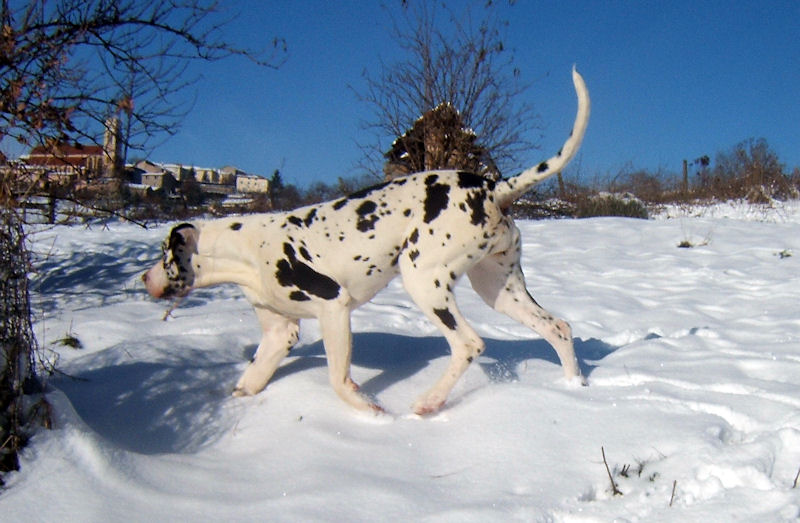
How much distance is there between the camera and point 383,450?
9.61 ft

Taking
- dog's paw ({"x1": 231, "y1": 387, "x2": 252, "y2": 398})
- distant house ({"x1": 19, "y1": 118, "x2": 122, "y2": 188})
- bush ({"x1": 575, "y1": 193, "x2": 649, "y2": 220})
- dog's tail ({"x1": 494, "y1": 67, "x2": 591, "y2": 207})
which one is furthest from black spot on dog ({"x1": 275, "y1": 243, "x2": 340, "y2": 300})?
bush ({"x1": 575, "y1": 193, "x2": 649, "y2": 220})

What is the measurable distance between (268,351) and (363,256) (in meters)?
0.86

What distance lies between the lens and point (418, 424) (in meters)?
3.27

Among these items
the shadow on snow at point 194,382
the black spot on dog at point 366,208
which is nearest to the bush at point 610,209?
the shadow on snow at point 194,382

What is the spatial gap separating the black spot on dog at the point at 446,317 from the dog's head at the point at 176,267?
149 centimetres

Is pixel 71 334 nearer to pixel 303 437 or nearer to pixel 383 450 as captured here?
pixel 303 437

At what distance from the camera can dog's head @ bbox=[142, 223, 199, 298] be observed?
3.75 m

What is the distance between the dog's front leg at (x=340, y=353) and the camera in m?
3.42

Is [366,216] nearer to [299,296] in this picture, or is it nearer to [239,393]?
[299,296]

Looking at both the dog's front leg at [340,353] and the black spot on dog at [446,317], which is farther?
the black spot on dog at [446,317]

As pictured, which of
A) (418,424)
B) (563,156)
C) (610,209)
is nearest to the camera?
(418,424)

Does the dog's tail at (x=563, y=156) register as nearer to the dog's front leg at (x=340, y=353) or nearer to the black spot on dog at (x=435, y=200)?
the black spot on dog at (x=435, y=200)

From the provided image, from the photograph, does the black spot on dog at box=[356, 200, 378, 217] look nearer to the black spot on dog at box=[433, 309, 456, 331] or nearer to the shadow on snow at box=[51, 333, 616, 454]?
the black spot on dog at box=[433, 309, 456, 331]

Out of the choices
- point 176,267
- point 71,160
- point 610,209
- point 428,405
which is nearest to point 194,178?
point 610,209
